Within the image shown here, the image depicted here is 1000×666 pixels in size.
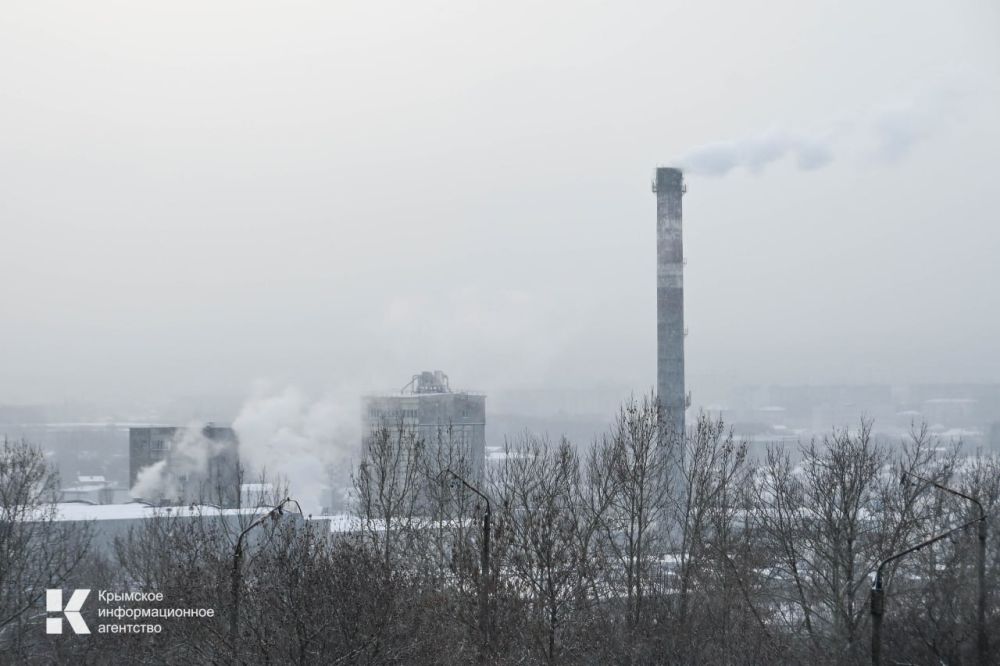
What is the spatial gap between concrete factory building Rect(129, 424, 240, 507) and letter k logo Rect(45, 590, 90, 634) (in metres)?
29.5

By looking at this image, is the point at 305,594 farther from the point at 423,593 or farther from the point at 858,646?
the point at 858,646

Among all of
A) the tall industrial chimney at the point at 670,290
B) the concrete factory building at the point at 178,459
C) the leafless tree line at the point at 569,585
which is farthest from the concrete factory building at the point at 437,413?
the leafless tree line at the point at 569,585

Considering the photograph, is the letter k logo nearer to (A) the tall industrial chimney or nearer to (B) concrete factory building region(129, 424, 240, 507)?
(A) the tall industrial chimney

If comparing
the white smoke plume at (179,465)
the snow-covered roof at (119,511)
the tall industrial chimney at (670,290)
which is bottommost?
the snow-covered roof at (119,511)

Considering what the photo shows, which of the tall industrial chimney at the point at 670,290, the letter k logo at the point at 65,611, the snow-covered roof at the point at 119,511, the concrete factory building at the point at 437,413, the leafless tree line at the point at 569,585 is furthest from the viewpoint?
the concrete factory building at the point at 437,413

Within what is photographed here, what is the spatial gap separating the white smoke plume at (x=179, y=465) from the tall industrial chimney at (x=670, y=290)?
2325cm

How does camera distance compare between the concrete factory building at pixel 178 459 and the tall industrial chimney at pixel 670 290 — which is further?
the concrete factory building at pixel 178 459

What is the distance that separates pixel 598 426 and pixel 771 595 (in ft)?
260

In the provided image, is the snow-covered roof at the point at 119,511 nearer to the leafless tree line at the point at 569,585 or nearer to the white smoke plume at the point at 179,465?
the white smoke plume at the point at 179,465

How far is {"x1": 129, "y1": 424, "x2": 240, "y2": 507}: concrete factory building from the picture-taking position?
4834cm

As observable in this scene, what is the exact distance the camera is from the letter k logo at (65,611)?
54.8ft

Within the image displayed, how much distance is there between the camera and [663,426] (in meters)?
23.9

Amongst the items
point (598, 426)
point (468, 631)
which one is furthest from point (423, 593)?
point (598, 426)

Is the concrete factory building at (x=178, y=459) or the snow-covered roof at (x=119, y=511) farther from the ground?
the concrete factory building at (x=178, y=459)
